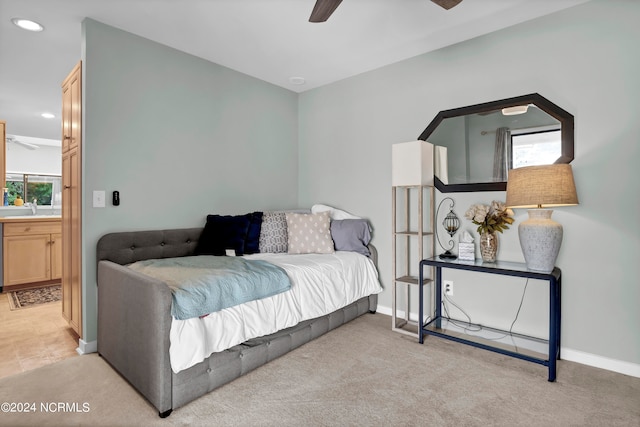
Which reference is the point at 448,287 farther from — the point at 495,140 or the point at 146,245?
the point at 146,245

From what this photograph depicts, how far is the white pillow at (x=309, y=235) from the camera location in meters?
3.01

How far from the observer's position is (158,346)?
162cm

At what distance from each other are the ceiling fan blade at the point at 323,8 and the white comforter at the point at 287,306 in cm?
163

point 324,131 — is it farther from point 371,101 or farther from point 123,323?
point 123,323

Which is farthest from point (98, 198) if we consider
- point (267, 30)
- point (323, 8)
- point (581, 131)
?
point (581, 131)

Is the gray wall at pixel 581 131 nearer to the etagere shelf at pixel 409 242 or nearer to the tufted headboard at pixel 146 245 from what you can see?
the etagere shelf at pixel 409 242

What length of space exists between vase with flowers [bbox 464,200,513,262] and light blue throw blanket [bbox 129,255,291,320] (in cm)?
149

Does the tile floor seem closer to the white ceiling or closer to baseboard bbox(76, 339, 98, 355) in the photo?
baseboard bbox(76, 339, 98, 355)

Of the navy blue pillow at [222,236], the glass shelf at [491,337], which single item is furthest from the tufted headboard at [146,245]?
the glass shelf at [491,337]

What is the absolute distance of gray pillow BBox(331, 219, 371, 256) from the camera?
10.2ft

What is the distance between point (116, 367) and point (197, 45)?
8.30 ft

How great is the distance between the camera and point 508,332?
2.52 metres

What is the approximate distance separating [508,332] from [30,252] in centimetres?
546

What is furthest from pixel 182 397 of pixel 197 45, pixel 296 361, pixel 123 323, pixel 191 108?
pixel 197 45
